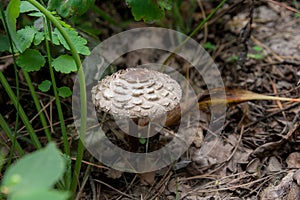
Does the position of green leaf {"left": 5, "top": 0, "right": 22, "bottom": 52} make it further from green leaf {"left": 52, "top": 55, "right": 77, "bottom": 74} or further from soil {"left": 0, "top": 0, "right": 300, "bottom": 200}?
soil {"left": 0, "top": 0, "right": 300, "bottom": 200}

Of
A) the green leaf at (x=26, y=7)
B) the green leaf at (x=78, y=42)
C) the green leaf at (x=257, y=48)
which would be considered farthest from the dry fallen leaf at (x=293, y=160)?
the green leaf at (x=26, y=7)

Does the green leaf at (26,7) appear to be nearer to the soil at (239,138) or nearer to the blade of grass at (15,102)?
the blade of grass at (15,102)

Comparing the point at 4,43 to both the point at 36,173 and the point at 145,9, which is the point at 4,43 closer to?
the point at 145,9

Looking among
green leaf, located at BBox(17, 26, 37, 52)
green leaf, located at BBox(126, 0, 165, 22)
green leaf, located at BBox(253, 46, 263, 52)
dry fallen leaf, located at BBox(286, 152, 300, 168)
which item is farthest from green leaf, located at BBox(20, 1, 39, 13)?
green leaf, located at BBox(253, 46, 263, 52)

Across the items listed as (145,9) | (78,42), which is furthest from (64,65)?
(145,9)

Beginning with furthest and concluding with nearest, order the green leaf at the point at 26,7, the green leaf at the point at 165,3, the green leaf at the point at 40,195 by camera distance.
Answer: the green leaf at the point at 165,3 < the green leaf at the point at 26,7 < the green leaf at the point at 40,195

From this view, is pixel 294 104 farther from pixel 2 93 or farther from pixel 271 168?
pixel 2 93

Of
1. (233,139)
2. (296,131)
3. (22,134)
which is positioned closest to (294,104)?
(296,131)
